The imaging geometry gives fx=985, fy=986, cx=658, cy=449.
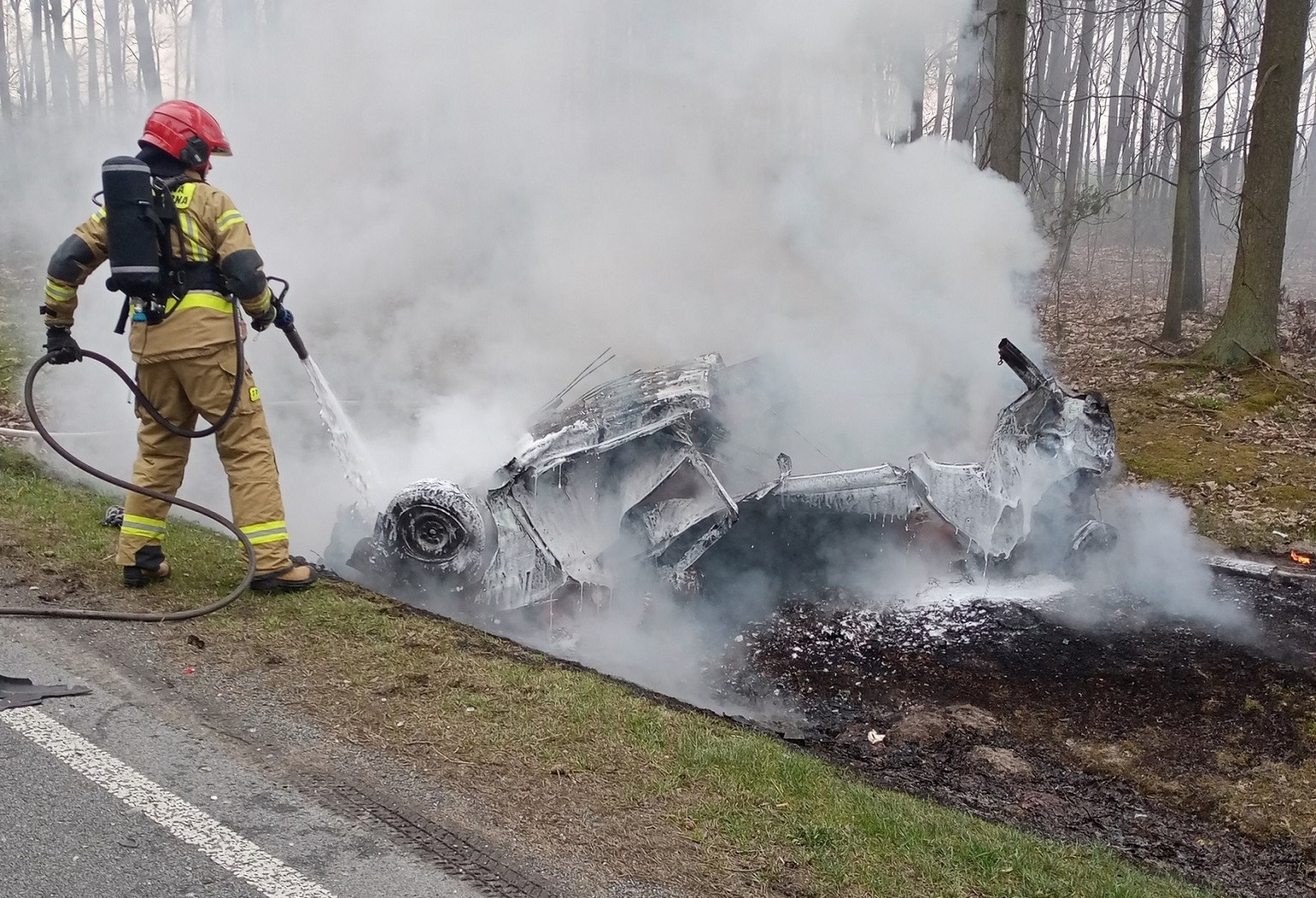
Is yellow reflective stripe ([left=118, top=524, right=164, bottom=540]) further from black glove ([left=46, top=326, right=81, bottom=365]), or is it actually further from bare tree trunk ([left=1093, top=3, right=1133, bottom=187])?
bare tree trunk ([left=1093, top=3, right=1133, bottom=187])

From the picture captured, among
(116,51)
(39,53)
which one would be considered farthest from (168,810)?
(39,53)

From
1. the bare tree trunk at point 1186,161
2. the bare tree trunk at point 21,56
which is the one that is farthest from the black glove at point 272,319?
the bare tree trunk at point 21,56

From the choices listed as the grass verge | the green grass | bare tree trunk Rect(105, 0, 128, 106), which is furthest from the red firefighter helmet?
bare tree trunk Rect(105, 0, 128, 106)

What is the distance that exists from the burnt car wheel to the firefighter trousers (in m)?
0.58

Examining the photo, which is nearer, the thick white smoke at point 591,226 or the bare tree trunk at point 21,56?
the thick white smoke at point 591,226

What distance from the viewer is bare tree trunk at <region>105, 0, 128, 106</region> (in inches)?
1096

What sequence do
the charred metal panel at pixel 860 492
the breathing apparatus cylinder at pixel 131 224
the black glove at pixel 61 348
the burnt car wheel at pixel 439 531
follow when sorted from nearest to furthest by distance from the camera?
the breathing apparatus cylinder at pixel 131 224 < the black glove at pixel 61 348 < the burnt car wheel at pixel 439 531 < the charred metal panel at pixel 860 492

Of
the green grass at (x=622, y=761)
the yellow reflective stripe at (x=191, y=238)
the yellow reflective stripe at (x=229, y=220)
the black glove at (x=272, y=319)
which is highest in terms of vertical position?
the yellow reflective stripe at (x=229, y=220)

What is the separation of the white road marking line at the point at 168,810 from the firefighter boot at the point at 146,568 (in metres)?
1.38

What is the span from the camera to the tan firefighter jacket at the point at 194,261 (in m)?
4.19

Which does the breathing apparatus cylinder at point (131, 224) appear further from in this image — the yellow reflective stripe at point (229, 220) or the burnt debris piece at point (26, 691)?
the burnt debris piece at point (26, 691)

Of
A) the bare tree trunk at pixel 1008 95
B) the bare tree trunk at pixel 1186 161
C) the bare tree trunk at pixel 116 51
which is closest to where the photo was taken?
the bare tree trunk at pixel 1008 95

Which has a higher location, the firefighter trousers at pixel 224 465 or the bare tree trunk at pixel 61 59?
the bare tree trunk at pixel 61 59

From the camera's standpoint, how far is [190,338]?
426 centimetres
